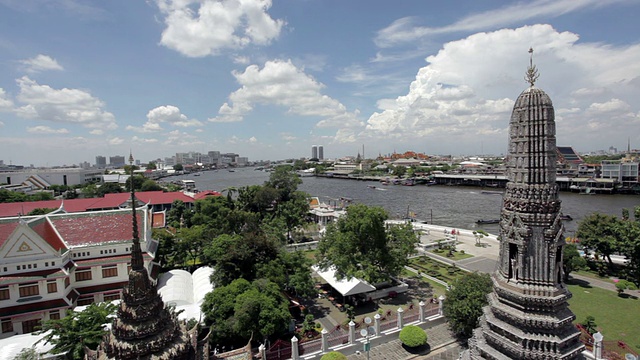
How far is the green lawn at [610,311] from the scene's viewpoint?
15.9 m

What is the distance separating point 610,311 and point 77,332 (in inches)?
1079

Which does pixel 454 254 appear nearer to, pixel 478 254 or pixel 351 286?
pixel 478 254

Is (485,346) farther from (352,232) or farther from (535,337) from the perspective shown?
(352,232)

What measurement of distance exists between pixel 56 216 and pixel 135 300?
19101mm

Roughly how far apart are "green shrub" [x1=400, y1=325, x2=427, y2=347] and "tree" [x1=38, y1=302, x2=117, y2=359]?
12.9 meters

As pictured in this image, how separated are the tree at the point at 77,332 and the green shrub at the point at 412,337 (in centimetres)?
1287

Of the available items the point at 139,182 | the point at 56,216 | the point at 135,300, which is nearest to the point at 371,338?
the point at 135,300

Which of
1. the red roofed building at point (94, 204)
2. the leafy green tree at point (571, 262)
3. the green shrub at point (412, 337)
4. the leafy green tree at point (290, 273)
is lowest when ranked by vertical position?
the green shrub at point (412, 337)

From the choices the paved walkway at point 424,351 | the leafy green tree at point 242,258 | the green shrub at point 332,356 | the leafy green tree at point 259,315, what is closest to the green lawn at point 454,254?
the paved walkway at point 424,351

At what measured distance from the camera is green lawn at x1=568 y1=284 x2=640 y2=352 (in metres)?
15.9

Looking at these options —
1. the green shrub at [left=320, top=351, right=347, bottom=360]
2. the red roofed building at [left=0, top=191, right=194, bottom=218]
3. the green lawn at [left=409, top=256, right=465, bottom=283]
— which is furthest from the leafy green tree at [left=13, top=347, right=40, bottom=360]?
the red roofed building at [left=0, top=191, right=194, bottom=218]

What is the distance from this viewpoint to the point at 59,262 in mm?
18859

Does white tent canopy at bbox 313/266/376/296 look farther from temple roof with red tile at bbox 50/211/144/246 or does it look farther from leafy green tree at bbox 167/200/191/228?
leafy green tree at bbox 167/200/191/228

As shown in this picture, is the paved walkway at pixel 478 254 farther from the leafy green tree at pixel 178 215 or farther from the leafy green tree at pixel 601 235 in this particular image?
the leafy green tree at pixel 178 215
